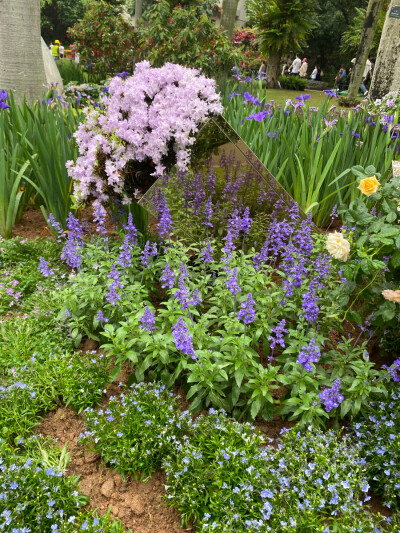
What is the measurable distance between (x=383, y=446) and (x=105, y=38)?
1288 cm

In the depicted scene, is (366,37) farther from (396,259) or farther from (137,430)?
(137,430)

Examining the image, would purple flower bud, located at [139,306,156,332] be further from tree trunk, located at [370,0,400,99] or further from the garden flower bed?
tree trunk, located at [370,0,400,99]

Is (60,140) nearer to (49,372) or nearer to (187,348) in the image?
(49,372)

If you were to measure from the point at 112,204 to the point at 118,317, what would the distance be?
1.08 m

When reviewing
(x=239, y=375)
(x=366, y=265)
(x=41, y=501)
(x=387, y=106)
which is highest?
(x=387, y=106)

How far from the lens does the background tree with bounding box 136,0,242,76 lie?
8977 millimetres

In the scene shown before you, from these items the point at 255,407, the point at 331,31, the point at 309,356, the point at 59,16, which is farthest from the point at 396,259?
the point at 59,16

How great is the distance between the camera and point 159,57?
31.4 ft

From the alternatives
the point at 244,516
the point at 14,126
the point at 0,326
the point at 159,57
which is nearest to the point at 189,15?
the point at 159,57

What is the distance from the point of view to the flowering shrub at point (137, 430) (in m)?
1.77

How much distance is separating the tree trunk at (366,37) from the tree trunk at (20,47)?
946 centimetres

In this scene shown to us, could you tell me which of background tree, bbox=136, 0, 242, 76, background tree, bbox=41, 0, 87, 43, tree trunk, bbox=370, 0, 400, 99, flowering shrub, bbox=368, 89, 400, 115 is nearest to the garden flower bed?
flowering shrub, bbox=368, 89, 400, 115

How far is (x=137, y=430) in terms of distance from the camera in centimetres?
182

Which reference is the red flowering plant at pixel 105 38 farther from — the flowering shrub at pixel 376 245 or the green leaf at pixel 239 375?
the green leaf at pixel 239 375
